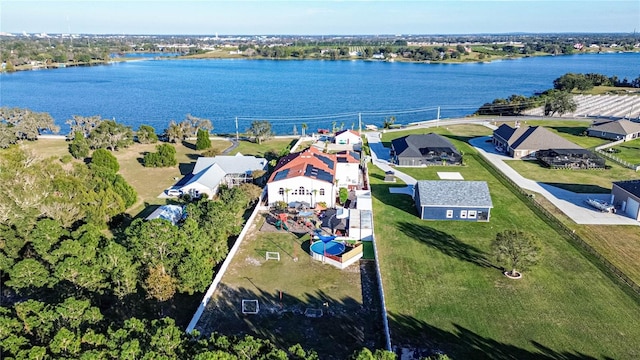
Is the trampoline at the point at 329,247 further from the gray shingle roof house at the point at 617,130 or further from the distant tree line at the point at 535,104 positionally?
the distant tree line at the point at 535,104

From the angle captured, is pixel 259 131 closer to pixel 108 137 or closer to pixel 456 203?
pixel 108 137

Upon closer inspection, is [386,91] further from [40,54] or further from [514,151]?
[40,54]

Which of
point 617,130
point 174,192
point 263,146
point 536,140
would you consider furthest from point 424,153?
point 617,130

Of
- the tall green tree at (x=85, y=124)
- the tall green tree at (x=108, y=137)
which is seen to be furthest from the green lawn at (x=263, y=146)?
the tall green tree at (x=85, y=124)

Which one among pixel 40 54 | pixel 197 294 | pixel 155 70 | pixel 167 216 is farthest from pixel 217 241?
pixel 40 54

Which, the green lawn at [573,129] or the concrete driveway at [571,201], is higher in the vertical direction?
the green lawn at [573,129]

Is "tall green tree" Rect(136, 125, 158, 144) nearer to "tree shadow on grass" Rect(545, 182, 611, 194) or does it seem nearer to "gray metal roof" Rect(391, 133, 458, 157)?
"gray metal roof" Rect(391, 133, 458, 157)
